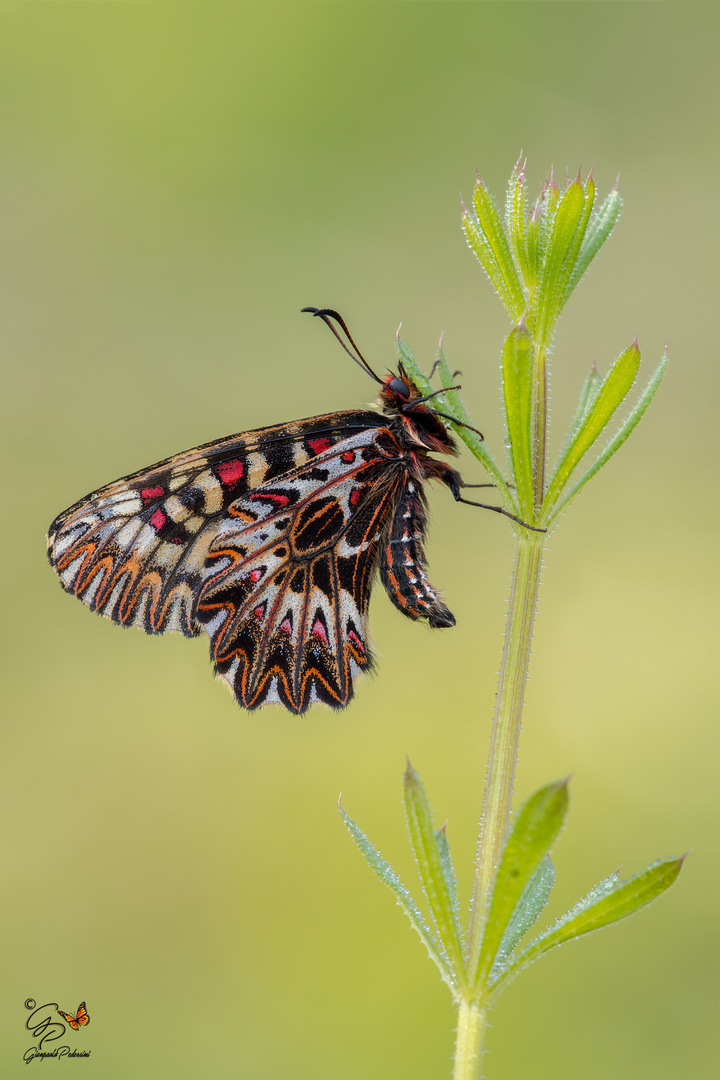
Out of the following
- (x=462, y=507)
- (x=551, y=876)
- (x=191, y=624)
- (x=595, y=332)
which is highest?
(x=595, y=332)

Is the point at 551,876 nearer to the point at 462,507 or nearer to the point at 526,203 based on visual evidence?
the point at 526,203

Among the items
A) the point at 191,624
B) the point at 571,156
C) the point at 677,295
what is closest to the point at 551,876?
the point at 191,624

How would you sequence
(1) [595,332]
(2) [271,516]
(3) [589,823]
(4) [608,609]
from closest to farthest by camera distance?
(2) [271,516]
(3) [589,823]
(4) [608,609]
(1) [595,332]

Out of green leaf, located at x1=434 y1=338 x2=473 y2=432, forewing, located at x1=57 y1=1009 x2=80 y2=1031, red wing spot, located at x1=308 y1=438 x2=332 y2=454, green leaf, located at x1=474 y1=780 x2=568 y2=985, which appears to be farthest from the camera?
forewing, located at x1=57 y1=1009 x2=80 y2=1031

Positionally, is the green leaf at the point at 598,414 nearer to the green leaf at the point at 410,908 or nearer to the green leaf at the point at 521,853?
the green leaf at the point at 521,853

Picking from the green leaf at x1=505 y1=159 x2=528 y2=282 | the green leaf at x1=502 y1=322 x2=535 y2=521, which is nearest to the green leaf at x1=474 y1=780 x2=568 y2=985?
the green leaf at x1=502 y1=322 x2=535 y2=521

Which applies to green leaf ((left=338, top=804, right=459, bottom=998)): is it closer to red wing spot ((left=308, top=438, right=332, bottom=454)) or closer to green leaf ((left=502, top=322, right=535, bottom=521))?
green leaf ((left=502, top=322, right=535, bottom=521))
